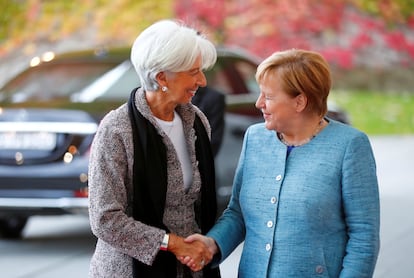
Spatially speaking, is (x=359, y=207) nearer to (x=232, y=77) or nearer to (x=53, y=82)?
(x=53, y=82)

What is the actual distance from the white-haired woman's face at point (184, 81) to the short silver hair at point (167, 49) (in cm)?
2

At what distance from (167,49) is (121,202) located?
1.69 ft

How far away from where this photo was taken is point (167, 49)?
130 inches

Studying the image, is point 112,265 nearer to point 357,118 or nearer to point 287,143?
point 287,143

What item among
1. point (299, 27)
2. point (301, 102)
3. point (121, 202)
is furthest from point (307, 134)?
point (299, 27)

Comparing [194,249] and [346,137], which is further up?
[346,137]

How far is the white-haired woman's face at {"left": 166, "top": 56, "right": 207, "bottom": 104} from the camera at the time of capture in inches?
133

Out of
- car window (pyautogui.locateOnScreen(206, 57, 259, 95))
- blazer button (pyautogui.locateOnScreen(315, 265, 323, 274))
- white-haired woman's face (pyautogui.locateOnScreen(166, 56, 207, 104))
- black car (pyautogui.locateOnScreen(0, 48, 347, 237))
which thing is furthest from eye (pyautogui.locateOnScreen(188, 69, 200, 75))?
car window (pyautogui.locateOnScreen(206, 57, 259, 95))

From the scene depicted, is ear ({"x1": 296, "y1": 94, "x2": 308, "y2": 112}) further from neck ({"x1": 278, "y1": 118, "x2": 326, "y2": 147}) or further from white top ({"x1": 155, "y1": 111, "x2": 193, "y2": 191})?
white top ({"x1": 155, "y1": 111, "x2": 193, "y2": 191})

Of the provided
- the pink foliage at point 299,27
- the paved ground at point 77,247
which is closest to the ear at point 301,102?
the paved ground at point 77,247

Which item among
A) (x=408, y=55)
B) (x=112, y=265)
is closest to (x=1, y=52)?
(x=408, y=55)

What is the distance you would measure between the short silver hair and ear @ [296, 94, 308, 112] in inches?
14.1

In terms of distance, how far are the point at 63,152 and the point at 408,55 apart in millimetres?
13457

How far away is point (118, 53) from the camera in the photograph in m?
8.77
